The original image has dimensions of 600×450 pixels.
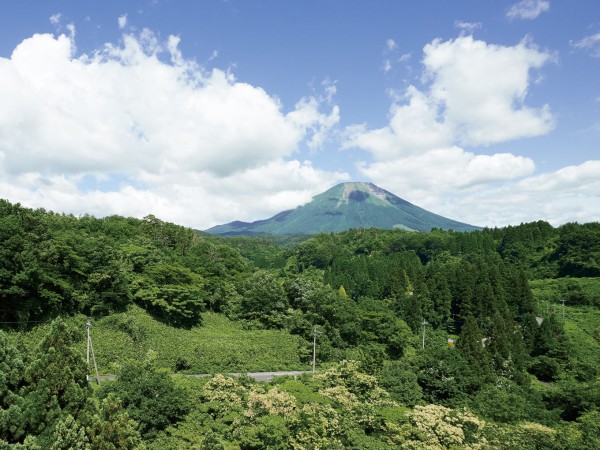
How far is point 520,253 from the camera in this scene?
76.4m

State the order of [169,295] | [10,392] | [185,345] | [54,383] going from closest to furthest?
1. [10,392]
2. [54,383]
3. [185,345]
4. [169,295]

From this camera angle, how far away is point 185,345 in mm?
30375

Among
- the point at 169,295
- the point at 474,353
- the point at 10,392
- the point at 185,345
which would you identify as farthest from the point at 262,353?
the point at 10,392

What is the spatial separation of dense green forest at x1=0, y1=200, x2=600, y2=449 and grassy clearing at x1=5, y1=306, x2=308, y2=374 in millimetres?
163

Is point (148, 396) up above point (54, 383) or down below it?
below

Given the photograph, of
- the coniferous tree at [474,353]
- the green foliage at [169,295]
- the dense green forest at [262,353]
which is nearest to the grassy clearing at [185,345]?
the dense green forest at [262,353]

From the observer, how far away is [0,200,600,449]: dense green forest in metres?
11.0

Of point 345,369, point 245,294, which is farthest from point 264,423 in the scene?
point 245,294

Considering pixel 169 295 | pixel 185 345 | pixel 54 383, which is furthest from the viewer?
pixel 169 295

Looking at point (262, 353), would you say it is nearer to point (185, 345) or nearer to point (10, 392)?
point (185, 345)

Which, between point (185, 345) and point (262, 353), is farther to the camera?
point (262, 353)

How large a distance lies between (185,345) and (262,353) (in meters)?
6.37

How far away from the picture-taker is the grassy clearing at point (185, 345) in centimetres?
2629

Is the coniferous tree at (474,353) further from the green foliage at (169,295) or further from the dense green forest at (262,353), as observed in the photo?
the green foliage at (169,295)
